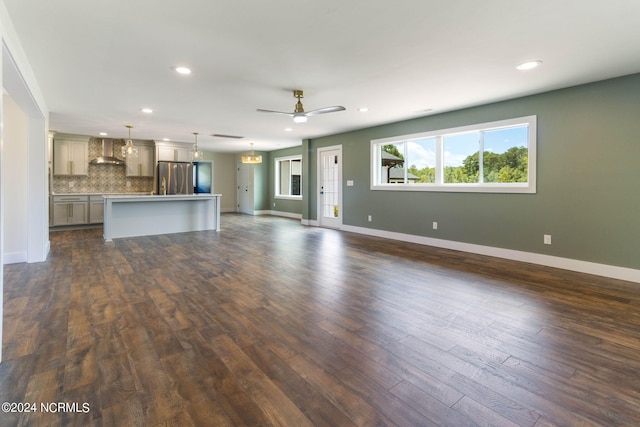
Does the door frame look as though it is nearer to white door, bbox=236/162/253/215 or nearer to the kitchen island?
the kitchen island

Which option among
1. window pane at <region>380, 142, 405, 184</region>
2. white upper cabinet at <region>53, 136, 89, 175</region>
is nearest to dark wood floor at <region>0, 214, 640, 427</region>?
window pane at <region>380, 142, 405, 184</region>

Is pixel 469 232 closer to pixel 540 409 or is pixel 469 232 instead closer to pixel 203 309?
pixel 540 409

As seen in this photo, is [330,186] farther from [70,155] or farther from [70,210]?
[70,155]

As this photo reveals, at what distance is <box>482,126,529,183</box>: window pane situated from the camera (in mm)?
4871

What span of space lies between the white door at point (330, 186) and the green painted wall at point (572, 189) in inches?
111

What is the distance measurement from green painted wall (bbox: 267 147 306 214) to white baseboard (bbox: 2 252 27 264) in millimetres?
A: 7089

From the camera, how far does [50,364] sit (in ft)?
6.54

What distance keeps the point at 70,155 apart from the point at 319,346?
9.06 meters

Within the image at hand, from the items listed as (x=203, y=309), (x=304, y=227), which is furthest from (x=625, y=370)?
(x=304, y=227)

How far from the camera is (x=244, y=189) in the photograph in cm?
1239

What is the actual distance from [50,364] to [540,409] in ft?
9.46

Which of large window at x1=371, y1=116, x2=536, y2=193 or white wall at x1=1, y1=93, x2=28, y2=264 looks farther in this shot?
large window at x1=371, y1=116, x2=536, y2=193

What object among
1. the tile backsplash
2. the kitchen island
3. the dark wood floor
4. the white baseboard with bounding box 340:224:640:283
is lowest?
the dark wood floor

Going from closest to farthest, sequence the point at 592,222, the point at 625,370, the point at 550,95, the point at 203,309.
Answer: the point at 625,370 → the point at 203,309 → the point at 592,222 → the point at 550,95
